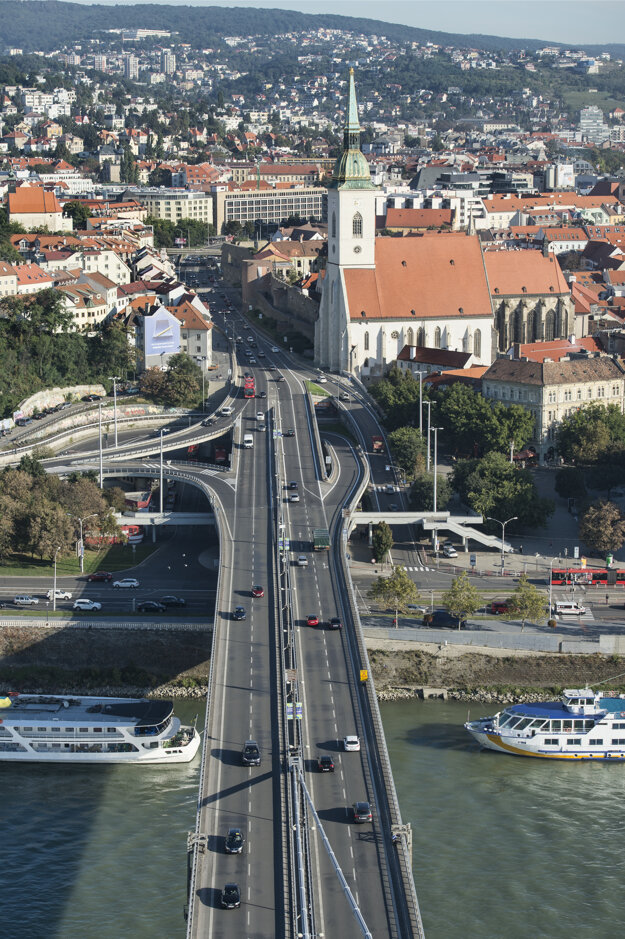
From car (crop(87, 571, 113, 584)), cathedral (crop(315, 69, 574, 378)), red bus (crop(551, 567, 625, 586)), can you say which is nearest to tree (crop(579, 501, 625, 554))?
red bus (crop(551, 567, 625, 586))

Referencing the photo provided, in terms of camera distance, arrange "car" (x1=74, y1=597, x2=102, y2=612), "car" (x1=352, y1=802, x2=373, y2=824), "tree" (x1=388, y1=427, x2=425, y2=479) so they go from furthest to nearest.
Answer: "tree" (x1=388, y1=427, x2=425, y2=479)
"car" (x1=74, y1=597, x2=102, y2=612)
"car" (x1=352, y1=802, x2=373, y2=824)

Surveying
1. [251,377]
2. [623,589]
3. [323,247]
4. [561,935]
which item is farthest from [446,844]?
[323,247]

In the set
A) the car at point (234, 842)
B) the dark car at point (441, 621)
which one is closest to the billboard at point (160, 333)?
the dark car at point (441, 621)

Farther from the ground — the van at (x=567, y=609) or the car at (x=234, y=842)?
the car at (x=234, y=842)

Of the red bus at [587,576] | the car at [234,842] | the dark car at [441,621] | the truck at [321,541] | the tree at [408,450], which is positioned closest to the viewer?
the car at [234,842]

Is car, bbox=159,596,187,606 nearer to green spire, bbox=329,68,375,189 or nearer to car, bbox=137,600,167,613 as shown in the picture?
car, bbox=137,600,167,613

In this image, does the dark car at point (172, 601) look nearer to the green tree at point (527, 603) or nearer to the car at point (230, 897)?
the green tree at point (527, 603)

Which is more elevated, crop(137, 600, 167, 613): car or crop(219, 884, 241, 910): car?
crop(219, 884, 241, 910): car

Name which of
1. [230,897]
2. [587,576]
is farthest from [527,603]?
[230,897]
